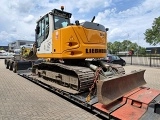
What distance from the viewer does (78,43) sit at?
22.3 ft

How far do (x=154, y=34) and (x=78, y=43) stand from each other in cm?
3694

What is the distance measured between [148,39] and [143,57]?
1750 centimetres

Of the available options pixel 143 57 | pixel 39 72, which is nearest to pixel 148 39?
pixel 143 57

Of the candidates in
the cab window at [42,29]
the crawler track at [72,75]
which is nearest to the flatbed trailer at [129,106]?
the crawler track at [72,75]

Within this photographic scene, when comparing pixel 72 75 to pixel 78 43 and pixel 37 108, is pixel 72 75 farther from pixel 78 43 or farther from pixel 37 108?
pixel 37 108

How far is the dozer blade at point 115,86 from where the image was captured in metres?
5.22

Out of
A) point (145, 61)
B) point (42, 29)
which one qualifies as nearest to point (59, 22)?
point (42, 29)

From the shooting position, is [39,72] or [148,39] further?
[148,39]

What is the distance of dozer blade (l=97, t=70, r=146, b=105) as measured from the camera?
5.22m

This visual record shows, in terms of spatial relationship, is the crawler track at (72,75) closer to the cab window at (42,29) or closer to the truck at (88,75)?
the truck at (88,75)

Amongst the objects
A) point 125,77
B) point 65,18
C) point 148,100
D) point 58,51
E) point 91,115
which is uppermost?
point 65,18

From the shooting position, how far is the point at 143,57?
25016 mm

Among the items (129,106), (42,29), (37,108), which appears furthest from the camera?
(42,29)

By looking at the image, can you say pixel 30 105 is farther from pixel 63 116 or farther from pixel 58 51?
pixel 58 51
